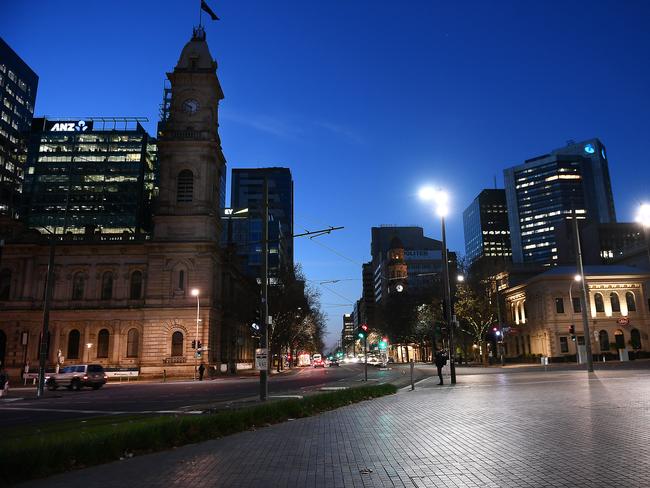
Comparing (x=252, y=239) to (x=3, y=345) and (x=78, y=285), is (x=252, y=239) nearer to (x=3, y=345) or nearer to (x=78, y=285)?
(x=78, y=285)

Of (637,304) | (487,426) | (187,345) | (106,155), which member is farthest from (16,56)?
(487,426)

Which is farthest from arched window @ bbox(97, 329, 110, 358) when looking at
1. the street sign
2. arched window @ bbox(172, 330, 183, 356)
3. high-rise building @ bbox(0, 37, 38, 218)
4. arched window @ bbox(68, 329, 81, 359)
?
high-rise building @ bbox(0, 37, 38, 218)

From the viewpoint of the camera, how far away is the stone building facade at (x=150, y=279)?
5838 cm

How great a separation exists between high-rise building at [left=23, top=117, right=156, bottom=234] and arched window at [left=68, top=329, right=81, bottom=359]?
225ft

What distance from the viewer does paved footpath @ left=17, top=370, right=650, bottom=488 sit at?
745cm

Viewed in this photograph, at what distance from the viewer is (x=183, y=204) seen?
61125 mm

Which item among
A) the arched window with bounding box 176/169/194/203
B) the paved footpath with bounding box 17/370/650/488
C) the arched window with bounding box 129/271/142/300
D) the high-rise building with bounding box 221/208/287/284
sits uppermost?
the high-rise building with bounding box 221/208/287/284

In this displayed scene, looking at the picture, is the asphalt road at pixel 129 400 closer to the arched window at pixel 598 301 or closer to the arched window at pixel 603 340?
the arched window at pixel 603 340

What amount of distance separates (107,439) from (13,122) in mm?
151656

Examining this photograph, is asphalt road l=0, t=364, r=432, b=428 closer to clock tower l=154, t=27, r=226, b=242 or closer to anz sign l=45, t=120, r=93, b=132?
clock tower l=154, t=27, r=226, b=242

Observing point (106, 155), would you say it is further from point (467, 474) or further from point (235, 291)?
point (467, 474)

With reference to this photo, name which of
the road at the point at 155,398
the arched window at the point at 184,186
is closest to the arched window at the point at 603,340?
the road at the point at 155,398

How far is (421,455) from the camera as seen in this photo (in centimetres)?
915

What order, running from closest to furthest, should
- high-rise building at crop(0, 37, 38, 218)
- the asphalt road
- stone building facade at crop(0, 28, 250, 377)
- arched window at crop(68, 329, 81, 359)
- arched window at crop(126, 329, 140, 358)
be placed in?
the asphalt road → stone building facade at crop(0, 28, 250, 377) → arched window at crop(126, 329, 140, 358) → arched window at crop(68, 329, 81, 359) → high-rise building at crop(0, 37, 38, 218)
